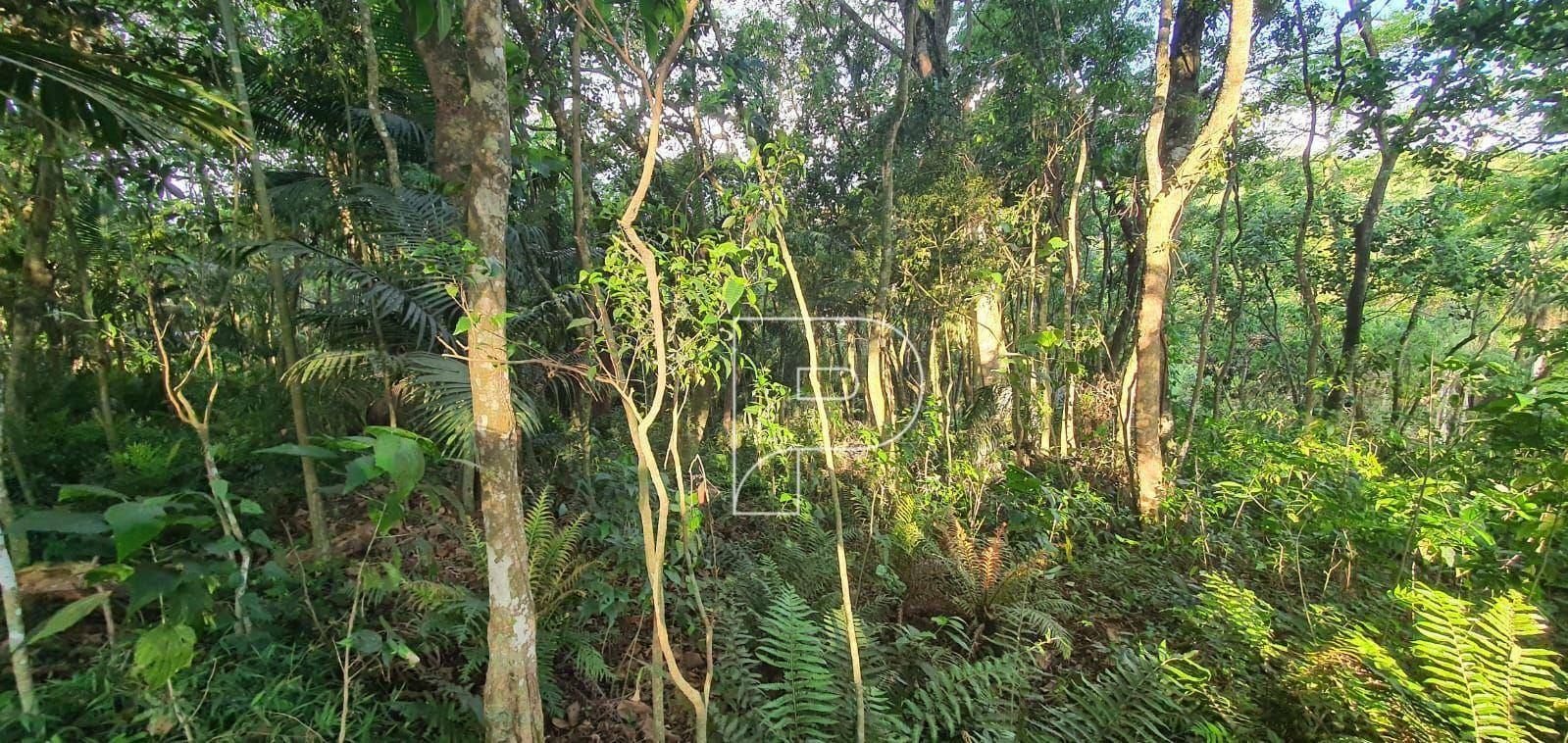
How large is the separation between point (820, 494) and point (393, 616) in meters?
2.99

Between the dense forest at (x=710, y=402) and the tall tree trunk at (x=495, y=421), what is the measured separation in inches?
0.6

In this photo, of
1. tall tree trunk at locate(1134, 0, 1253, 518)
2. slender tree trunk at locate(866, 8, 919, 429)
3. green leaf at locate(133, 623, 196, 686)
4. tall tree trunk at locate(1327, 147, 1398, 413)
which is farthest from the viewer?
tall tree trunk at locate(1327, 147, 1398, 413)

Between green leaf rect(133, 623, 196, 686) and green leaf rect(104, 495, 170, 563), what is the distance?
17.1 inches

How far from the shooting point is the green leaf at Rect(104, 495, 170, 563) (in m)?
0.95

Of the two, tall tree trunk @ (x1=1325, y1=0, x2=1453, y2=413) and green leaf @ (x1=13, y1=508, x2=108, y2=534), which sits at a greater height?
tall tree trunk @ (x1=1325, y1=0, x2=1453, y2=413)

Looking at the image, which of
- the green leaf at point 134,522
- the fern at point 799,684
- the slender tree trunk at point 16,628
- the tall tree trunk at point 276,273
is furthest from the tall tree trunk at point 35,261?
the fern at point 799,684

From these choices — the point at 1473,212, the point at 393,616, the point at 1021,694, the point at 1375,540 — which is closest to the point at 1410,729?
the point at 1021,694

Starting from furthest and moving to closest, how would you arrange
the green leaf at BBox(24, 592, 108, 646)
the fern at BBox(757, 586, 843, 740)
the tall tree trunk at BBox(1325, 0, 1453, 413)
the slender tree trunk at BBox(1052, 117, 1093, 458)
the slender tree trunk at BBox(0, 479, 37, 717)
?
the tall tree trunk at BBox(1325, 0, 1453, 413) < the slender tree trunk at BBox(1052, 117, 1093, 458) < the fern at BBox(757, 586, 843, 740) < the slender tree trunk at BBox(0, 479, 37, 717) < the green leaf at BBox(24, 592, 108, 646)

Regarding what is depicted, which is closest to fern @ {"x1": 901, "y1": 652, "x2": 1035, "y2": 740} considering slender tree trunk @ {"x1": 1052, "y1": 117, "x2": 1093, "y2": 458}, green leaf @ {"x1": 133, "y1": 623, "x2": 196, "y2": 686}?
green leaf @ {"x1": 133, "y1": 623, "x2": 196, "y2": 686}

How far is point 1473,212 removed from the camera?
7480 mm

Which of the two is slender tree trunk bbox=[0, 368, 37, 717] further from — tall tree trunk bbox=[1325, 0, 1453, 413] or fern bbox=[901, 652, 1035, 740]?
tall tree trunk bbox=[1325, 0, 1453, 413]

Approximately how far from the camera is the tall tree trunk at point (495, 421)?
1.77 metres

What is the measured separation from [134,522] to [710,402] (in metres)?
5.18

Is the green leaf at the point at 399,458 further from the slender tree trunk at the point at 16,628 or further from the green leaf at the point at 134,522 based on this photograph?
the slender tree trunk at the point at 16,628
